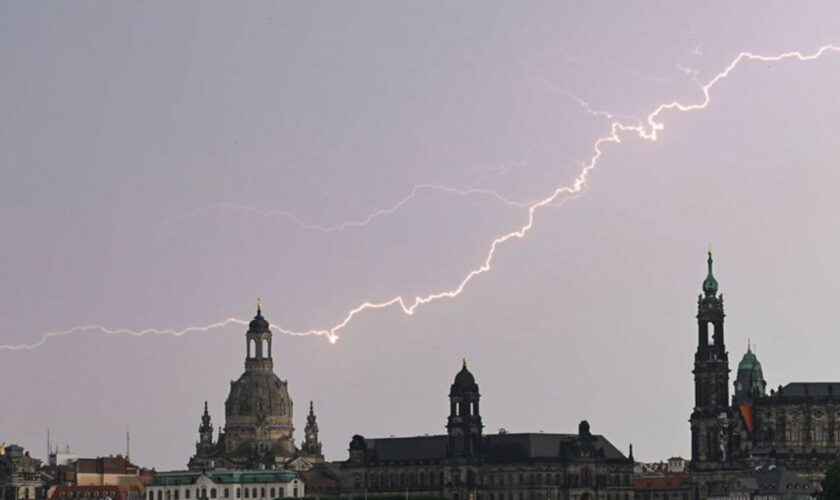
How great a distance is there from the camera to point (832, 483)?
164 metres

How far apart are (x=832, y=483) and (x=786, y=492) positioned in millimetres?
35498

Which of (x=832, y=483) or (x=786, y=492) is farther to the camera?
(x=786, y=492)

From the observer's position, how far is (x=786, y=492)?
19950cm
